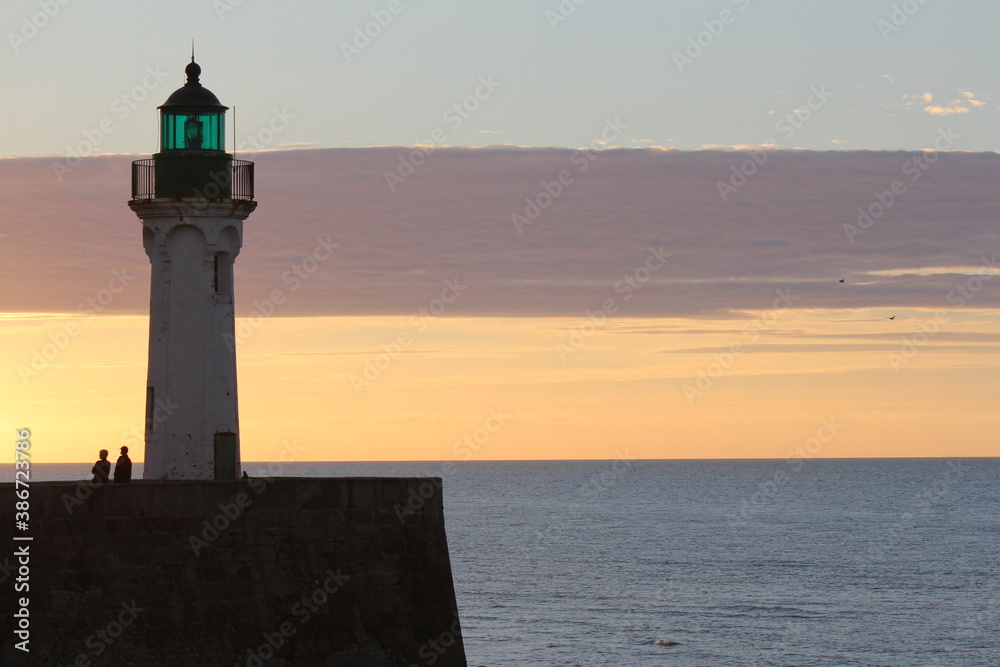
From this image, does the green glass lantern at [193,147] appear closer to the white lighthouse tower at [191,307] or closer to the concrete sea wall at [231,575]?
the white lighthouse tower at [191,307]

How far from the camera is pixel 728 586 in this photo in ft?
199

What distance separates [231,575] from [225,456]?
3677mm

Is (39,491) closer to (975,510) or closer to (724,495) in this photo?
(975,510)

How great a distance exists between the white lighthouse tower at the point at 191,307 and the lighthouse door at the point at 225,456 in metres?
0.02

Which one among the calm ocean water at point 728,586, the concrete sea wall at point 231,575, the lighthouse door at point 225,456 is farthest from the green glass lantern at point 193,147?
the calm ocean water at point 728,586

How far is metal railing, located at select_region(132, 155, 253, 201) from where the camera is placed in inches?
1021

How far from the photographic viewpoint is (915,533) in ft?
301

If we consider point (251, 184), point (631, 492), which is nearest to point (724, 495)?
point (631, 492)

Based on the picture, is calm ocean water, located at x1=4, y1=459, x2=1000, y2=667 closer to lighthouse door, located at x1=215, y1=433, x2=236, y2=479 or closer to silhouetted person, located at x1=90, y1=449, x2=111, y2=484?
lighthouse door, located at x1=215, y1=433, x2=236, y2=479

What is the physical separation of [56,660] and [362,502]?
5787mm

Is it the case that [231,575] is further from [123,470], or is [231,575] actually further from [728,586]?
[728,586]

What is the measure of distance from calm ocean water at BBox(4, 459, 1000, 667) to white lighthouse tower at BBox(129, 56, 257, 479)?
703 inches

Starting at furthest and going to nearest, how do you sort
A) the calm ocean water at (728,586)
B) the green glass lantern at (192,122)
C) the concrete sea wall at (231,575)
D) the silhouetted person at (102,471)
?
the calm ocean water at (728,586)
the green glass lantern at (192,122)
the silhouetted person at (102,471)
the concrete sea wall at (231,575)

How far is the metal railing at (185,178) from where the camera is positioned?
25922 mm
